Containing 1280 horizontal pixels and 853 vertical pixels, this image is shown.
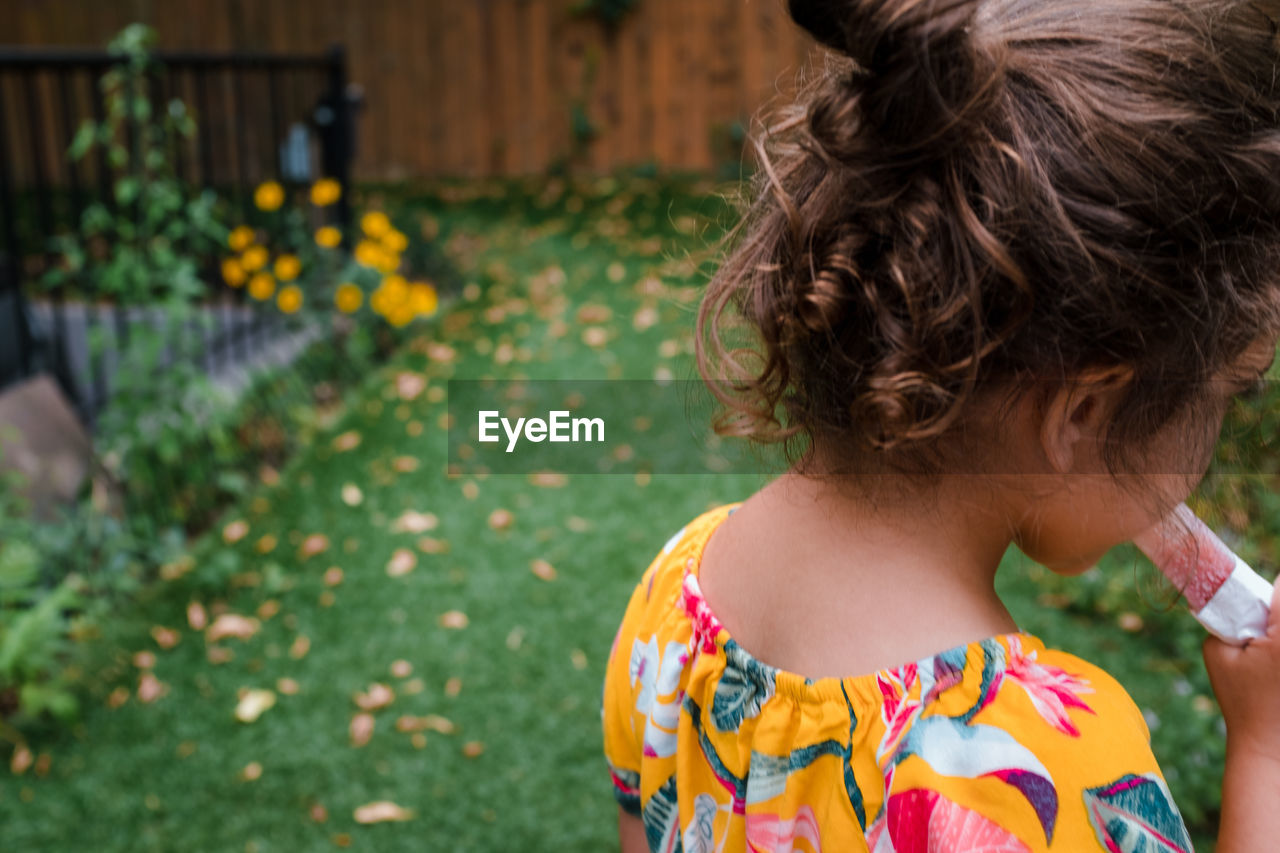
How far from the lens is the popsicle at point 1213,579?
883 mm

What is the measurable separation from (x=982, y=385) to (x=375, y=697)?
224cm

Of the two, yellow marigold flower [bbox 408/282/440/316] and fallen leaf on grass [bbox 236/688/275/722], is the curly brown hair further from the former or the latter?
yellow marigold flower [bbox 408/282/440/316]

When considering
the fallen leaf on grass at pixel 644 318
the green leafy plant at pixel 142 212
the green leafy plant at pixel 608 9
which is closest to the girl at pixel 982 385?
the green leafy plant at pixel 142 212

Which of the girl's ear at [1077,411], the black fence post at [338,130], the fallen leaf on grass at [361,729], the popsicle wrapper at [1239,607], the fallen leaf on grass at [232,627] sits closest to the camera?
the girl's ear at [1077,411]

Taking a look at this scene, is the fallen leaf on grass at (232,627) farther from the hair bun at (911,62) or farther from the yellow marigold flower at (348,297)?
the hair bun at (911,62)

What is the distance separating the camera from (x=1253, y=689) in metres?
0.86

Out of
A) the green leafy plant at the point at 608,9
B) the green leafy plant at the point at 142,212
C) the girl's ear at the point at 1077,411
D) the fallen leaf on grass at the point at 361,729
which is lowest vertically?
the fallen leaf on grass at the point at 361,729

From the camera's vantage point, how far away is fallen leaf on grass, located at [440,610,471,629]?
9.87 ft

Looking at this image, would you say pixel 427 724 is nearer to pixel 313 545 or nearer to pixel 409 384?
pixel 313 545

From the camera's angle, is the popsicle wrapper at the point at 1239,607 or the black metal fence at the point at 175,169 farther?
the black metal fence at the point at 175,169

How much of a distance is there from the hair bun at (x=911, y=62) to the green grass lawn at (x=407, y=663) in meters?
0.69

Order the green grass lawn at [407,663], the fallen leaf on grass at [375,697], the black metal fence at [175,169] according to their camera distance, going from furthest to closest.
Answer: the black metal fence at [175,169] < the fallen leaf on grass at [375,697] < the green grass lawn at [407,663]

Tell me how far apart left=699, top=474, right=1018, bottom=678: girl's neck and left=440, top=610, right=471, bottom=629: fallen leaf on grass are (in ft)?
7.23

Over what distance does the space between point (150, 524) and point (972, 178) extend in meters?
3.06
